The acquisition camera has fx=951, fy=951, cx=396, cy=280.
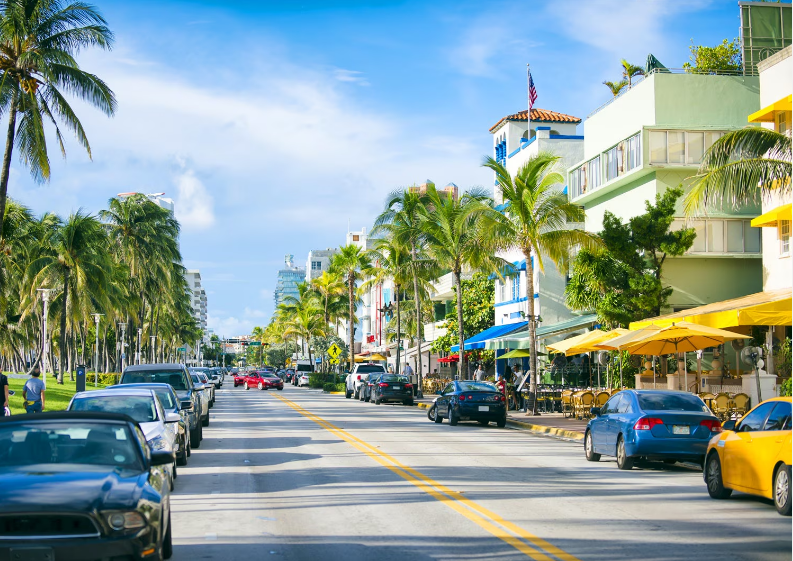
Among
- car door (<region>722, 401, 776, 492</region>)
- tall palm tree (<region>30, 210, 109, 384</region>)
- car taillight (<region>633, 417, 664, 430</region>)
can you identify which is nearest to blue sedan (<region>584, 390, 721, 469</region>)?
car taillight (<region>633, 417, 664, 430</region>)

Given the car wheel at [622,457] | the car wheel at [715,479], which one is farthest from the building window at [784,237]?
the car wheel at [715,479]

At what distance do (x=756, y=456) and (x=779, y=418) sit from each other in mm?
566

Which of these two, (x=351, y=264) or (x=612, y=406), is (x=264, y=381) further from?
(x=612, y=406)

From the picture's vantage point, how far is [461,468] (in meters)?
17.0

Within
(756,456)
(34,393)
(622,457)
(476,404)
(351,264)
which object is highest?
(351,264)

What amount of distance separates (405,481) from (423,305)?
61114 mm

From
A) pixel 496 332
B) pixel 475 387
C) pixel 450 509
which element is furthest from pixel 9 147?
pixel 496 332

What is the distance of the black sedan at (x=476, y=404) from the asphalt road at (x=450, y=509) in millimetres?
7266

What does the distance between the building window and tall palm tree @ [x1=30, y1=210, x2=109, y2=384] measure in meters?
41.0

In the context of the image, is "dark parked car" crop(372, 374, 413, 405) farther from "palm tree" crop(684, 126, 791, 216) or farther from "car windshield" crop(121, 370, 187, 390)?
"palm tree" crop(684, 126, 791, 216)

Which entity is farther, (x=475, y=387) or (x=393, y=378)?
(x=393, y=378)

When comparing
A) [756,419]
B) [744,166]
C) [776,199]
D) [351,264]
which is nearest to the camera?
[756,419]

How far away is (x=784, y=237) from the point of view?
1244 inches

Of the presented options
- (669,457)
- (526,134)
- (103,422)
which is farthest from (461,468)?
(526,134)
